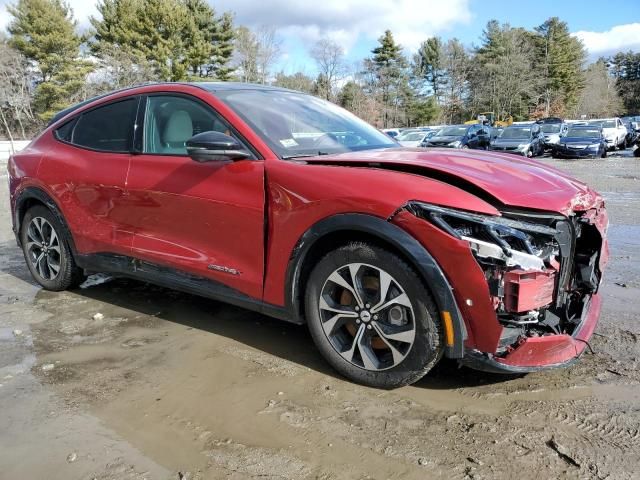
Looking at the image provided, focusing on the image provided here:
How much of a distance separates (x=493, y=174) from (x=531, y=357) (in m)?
0.93

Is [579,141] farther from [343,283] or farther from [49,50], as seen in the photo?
[49,50]

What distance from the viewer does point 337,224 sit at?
8.75 feet

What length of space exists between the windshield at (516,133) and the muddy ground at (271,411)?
66.0 ft

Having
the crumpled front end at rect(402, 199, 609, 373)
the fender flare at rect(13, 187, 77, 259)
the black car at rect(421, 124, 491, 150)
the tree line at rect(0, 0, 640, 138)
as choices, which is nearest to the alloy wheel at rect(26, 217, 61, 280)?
the fender flare at rect(13, 187, 77, 259)

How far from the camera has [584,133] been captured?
22.2 metres

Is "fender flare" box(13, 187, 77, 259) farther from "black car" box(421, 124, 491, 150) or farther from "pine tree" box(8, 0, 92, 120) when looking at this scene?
"pine tree" box(8, 0, 92, 120)

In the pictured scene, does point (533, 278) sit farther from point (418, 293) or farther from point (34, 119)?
point (34, 119)

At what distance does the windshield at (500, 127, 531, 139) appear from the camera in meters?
22.3

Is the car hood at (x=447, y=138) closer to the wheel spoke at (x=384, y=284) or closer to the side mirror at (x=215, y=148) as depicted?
the side mirror at (x=215, y=148)

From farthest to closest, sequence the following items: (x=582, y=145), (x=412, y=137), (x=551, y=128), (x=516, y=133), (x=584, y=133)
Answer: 1. (x=551, y=128)
2. (x=412, y=137)
3. (x=516, y=133)
4. (x=584, y=133)
5. (x=582, y=145)

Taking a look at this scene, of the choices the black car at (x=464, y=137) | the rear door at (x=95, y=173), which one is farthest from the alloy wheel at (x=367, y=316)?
the black car at (x=464, y=137)

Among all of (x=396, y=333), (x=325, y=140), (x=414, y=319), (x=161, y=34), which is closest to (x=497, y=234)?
(x=414, y=319)

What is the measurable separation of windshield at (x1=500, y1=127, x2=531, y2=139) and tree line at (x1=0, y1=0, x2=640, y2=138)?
22.6 meters

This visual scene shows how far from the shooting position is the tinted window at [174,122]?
341cm
